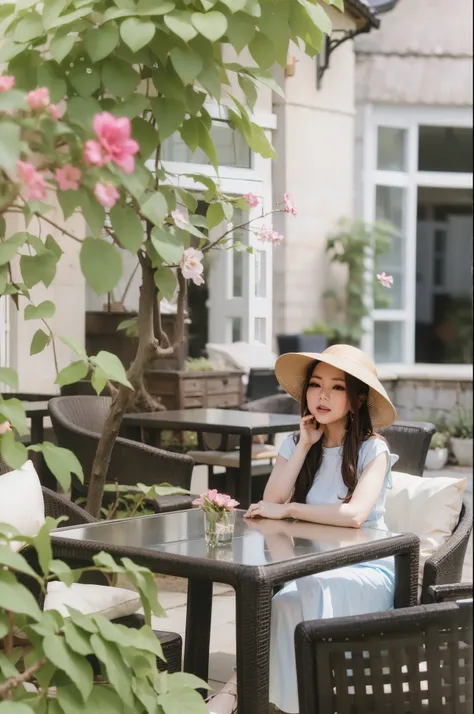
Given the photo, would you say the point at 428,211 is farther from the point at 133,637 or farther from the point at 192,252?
the point at 133,637

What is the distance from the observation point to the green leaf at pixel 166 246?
170cm

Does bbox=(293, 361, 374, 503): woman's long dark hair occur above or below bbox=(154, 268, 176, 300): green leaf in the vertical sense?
below

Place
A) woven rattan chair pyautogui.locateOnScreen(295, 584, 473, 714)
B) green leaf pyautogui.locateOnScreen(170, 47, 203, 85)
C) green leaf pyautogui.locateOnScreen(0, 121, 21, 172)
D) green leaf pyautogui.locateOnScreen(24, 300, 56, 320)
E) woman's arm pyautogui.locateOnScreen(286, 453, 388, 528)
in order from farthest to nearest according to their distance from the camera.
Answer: woman's arm pyautogui.locateOnScreen(286, 453, 388, 528)
green leaf pyautogui.locateOnScreen(24, 300, 56, 320)
woven rattan chair pyautogui.locateOnScreen(295, 584, 473, 714)
green leaf pyautogui.locateOnScreen(170, 47, 203, 85)
green leaf pyautogui.locateOnScreen(0, 121, 21, 172)

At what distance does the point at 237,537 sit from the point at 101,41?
1.37m

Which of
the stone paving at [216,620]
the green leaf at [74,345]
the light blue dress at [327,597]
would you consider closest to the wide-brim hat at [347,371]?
the light blue dress at [327,597]

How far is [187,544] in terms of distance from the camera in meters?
2.62

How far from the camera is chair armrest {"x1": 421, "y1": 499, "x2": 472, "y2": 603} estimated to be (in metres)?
2.92

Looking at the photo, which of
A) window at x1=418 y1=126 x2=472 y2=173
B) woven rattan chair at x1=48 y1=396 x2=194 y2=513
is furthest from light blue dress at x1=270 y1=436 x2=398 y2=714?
window at x1=418 y1=126 x2=472 y2=173

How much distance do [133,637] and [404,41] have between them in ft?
34.9

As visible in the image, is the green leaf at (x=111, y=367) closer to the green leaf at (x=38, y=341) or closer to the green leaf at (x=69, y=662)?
the green leaf at (x=69, y=662)

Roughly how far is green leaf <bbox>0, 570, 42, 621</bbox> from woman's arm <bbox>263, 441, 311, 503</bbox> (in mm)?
1535

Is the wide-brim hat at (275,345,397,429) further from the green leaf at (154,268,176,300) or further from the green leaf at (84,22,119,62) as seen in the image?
the green leaf at (84,22,119,62)

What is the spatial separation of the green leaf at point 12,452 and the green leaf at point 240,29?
27.3 inches

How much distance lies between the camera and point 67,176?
4.98 feet
